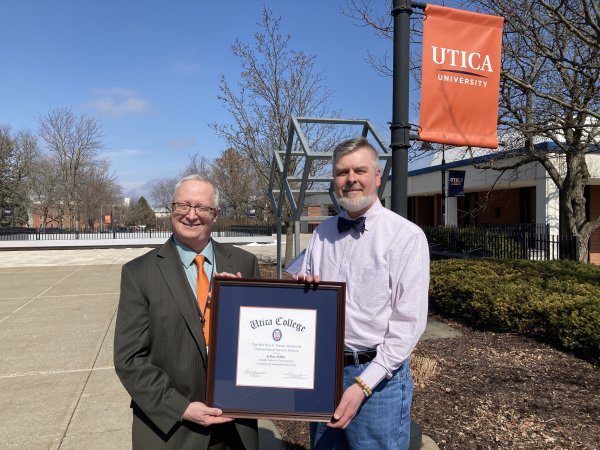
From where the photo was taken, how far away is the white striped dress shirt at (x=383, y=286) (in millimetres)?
1905

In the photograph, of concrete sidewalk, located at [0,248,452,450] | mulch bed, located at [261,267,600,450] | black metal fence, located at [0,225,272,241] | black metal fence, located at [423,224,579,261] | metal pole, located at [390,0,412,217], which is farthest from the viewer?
black metal fence, located at [0,225,272,241]

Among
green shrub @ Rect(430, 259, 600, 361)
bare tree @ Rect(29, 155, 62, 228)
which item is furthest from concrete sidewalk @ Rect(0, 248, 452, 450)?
bare tree @ Rect(29, 155, 62, 228)

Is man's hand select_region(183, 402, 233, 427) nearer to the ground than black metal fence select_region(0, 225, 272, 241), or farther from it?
nearer to the ground

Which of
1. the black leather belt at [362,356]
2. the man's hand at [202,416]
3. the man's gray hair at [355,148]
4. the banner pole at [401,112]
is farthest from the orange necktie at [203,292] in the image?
the banner pole at [401,112]

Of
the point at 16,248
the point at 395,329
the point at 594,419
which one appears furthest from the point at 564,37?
the point at 16,248

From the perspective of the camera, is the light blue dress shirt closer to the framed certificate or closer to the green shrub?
the framed certificate

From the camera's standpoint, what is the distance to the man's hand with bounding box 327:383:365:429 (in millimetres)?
1861

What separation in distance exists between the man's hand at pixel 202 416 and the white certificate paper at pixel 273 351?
0.16m

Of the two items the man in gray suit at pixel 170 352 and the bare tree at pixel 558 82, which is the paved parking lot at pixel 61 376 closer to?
the man in gray suit at pixel 170 352

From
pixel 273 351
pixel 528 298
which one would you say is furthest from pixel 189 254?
pixel 528 298

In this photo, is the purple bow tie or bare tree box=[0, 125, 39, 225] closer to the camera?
the purple bow tie

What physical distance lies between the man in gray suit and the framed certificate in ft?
0.36

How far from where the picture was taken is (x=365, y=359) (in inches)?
79.2

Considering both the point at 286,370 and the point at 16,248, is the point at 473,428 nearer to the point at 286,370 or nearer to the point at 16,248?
the point at 286,370
